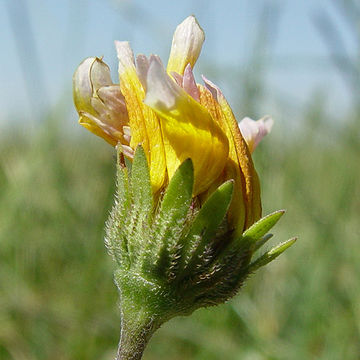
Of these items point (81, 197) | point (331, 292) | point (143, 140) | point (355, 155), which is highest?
point (143, 140)

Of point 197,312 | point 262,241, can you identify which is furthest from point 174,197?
point 197,312

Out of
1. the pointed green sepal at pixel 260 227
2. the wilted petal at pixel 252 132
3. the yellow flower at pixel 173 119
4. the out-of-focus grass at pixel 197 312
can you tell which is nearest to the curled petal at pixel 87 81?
the yellow flower at pixel 173 119

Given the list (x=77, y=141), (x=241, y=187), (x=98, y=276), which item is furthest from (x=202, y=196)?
(x=77, y=141)

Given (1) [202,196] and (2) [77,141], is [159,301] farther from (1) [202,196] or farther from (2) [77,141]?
(2) [77,141]

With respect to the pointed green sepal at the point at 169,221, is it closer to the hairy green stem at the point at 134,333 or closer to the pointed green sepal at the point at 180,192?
the pointed green sepal at the point at 180,192

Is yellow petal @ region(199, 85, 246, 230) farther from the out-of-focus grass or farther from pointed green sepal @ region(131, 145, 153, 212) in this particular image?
the out-of-focus grass

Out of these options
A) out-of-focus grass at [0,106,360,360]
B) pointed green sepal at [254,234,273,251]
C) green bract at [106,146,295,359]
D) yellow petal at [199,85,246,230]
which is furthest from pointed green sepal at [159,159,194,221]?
out-of-focus grass at [0,106,360,360]

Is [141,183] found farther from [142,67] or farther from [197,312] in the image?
[197,312]
